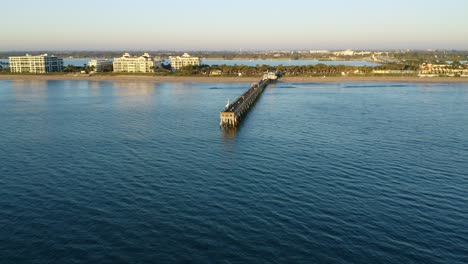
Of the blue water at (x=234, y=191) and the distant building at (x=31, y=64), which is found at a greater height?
the distant building at (x=31, y=64)

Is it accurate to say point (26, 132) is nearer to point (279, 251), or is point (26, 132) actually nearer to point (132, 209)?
point (132, 209)

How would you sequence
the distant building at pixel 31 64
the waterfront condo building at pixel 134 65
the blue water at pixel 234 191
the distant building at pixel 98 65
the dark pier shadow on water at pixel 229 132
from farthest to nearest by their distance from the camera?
the distant building at pixel 98 65
the waterfront condo building at pixel 134 65
the distant building at pixel 31 64
the dark pier shadow on water at pixel 229 132
the blue water at pixel 234 191

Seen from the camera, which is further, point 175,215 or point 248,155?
point 248,155

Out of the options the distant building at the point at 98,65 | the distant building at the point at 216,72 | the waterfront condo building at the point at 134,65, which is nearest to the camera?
the distant building at the point at 216,72

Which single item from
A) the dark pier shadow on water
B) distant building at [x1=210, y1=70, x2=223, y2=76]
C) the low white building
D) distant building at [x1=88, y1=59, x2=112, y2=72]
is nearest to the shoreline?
distant building at [x1=210, y1=70, x2=223, y2=76]

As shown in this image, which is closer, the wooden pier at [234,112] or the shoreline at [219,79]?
the wooden pier at [234,112]

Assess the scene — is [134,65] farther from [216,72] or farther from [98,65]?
[216,72]

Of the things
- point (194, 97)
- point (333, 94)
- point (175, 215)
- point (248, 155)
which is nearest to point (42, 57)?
point (194, 97)

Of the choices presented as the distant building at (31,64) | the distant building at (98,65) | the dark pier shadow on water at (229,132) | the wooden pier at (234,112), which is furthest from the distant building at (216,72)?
the dark pier shadow on water at (229,132)

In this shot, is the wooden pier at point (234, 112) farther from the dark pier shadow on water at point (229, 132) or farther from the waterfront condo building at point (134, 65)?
the waterfront condo building at point (134, 65)
